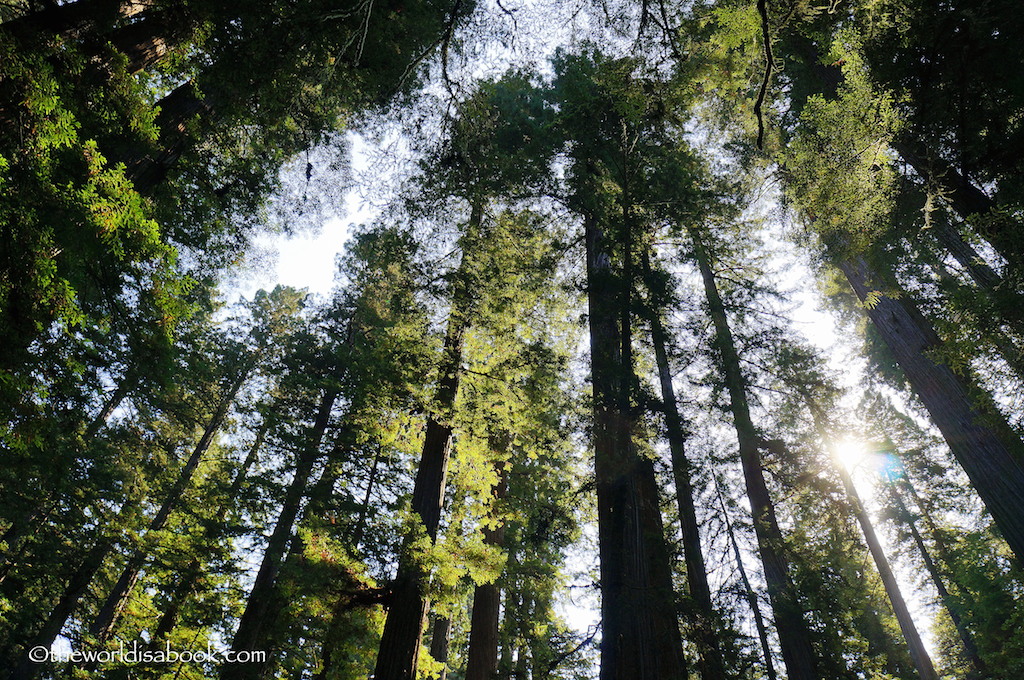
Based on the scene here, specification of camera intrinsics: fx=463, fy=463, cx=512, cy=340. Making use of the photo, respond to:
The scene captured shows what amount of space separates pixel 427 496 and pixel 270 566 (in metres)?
7.03

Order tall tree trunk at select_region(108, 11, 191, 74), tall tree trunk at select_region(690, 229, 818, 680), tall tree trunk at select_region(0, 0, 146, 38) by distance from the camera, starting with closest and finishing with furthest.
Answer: tall tree trunk at select_region(0, 0, 146, 38), tall tree trunk at select_region(108, 11, 191, 74), tall tree trunk at select_region(690, 229, 818, 680)

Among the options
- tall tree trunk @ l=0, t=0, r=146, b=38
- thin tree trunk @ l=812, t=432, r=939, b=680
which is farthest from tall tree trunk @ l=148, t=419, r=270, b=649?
thin tree trunk @ l=812, t=432, r=939, b=680

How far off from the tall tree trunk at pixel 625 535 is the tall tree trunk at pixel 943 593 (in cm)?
1672

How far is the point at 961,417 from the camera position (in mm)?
6258

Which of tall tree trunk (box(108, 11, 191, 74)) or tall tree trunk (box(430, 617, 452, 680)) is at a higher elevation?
tall tree trunk (box(108, 11, 191, 74))

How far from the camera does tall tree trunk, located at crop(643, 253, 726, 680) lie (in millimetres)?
5844

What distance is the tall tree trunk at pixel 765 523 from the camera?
7.07 m

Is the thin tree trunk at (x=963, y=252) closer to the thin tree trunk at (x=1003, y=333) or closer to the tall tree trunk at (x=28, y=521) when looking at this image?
the thin tree trunk at (x=1003, y=333)

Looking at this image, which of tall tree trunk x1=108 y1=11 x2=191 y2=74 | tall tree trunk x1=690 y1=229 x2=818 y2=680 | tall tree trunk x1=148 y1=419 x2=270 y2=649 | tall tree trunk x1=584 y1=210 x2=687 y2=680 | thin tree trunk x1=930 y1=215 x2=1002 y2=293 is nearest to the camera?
tall tree trunk x1=584 y1=210 x2=687 y2=680

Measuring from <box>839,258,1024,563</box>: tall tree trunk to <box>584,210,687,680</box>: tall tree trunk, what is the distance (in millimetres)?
2858

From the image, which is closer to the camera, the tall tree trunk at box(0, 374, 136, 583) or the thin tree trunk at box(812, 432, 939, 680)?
the tall tree trunk at box(0, 374, 136, 583)

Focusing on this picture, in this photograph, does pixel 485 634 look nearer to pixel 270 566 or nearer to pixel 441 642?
pixel 441 642

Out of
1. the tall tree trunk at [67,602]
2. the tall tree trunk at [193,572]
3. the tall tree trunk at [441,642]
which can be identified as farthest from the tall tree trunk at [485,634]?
the tall tree trunk at [67,602]

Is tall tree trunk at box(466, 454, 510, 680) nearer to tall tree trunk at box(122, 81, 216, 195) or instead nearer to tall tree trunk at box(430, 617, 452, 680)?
tall tree trunk at box(430, 617, 452, 680)
